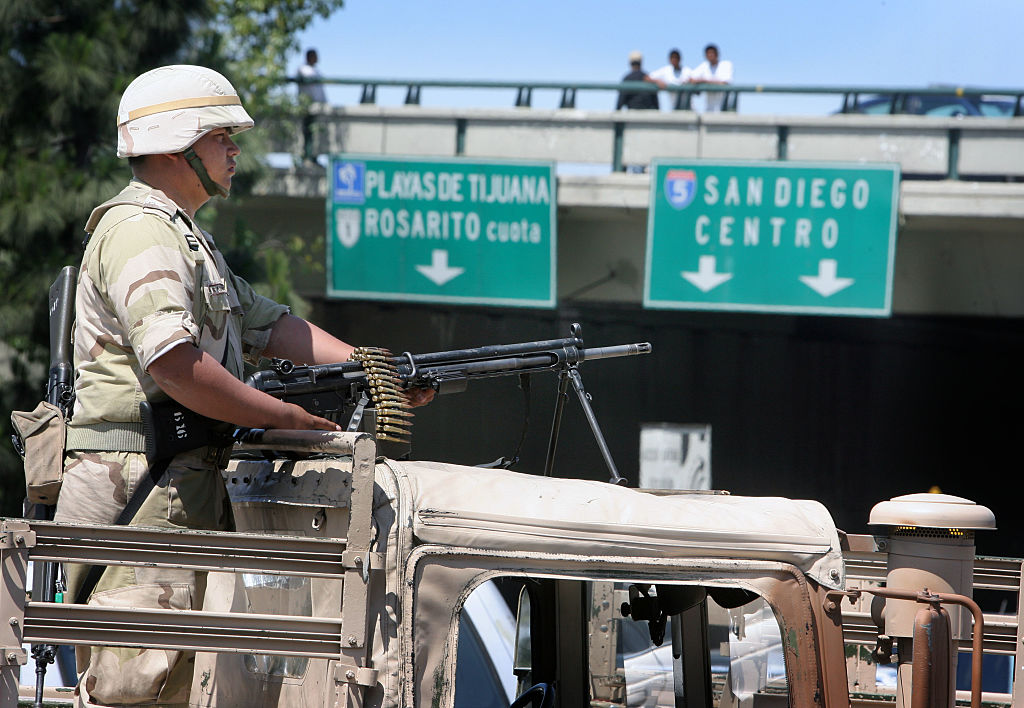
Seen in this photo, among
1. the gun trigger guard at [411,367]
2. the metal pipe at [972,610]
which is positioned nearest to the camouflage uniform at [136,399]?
the gun trigger guard at [411,367]

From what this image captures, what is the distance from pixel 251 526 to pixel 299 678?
1.50 ft

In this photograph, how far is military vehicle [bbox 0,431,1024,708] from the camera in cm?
254

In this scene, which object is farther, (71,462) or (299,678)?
(71,462)

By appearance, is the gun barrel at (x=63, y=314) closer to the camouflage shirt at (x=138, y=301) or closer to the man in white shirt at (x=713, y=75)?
the camouflage shirt at (x=138, y=301)

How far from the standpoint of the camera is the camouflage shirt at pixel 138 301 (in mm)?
2973

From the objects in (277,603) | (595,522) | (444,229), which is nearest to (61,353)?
(277,603)

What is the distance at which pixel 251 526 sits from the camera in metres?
3.15

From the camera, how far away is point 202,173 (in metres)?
3.32

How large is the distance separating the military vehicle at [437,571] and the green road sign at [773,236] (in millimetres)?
8997

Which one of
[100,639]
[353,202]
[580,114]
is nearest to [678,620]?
[100,639]

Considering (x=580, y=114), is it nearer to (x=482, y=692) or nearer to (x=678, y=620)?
(x=482, y=692)

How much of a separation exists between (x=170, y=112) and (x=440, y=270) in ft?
31.1

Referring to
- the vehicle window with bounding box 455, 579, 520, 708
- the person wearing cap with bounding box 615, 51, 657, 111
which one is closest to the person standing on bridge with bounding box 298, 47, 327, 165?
the person wearing cap with bounding box 615, 51, 657, 111

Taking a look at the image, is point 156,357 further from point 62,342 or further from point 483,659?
point 483,659
